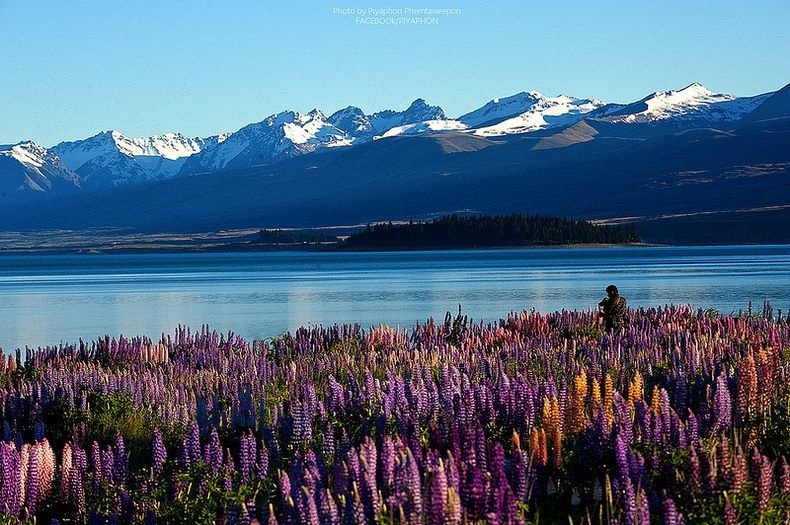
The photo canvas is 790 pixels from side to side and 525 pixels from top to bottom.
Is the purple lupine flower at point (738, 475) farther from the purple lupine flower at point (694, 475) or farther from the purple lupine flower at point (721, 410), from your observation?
the purple lupine flower at point (721, 410)

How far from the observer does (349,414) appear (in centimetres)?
1312

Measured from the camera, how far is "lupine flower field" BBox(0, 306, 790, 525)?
8477 millimetres

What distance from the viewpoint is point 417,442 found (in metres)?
10.4

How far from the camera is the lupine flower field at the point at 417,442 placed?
27.8 ft

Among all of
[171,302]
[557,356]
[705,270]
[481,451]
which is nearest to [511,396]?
[481,451]

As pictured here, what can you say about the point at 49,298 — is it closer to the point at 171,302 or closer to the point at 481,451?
the point at 171,302

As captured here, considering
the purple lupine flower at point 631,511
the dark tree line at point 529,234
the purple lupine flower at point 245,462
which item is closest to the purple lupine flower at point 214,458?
the purple lupine flower at point 245,462

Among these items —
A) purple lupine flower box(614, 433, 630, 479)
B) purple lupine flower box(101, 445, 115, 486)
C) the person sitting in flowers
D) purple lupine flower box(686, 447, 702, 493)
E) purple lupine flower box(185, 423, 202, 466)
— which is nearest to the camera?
purple lupine flower box(686, 447, 702, 493)

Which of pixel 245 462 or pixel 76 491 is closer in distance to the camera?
pixel 245 462

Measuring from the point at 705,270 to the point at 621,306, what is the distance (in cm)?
6420

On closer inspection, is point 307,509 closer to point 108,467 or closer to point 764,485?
point 764,485

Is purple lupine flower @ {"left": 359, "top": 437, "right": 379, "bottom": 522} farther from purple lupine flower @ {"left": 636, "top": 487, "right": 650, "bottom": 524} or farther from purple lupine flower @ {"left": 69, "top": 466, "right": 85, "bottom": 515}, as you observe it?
purple lupine flower @ {"left": 69, "top": 466, "right": 85, "bottom": 515}

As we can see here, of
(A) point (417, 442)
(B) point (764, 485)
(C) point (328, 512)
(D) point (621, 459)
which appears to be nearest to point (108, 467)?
(A) point (417, 442)

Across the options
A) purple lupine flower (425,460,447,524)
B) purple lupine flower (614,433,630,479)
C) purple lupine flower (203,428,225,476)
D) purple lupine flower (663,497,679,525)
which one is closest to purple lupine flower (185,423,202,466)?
purple lupine flower (203,428,225,476)
